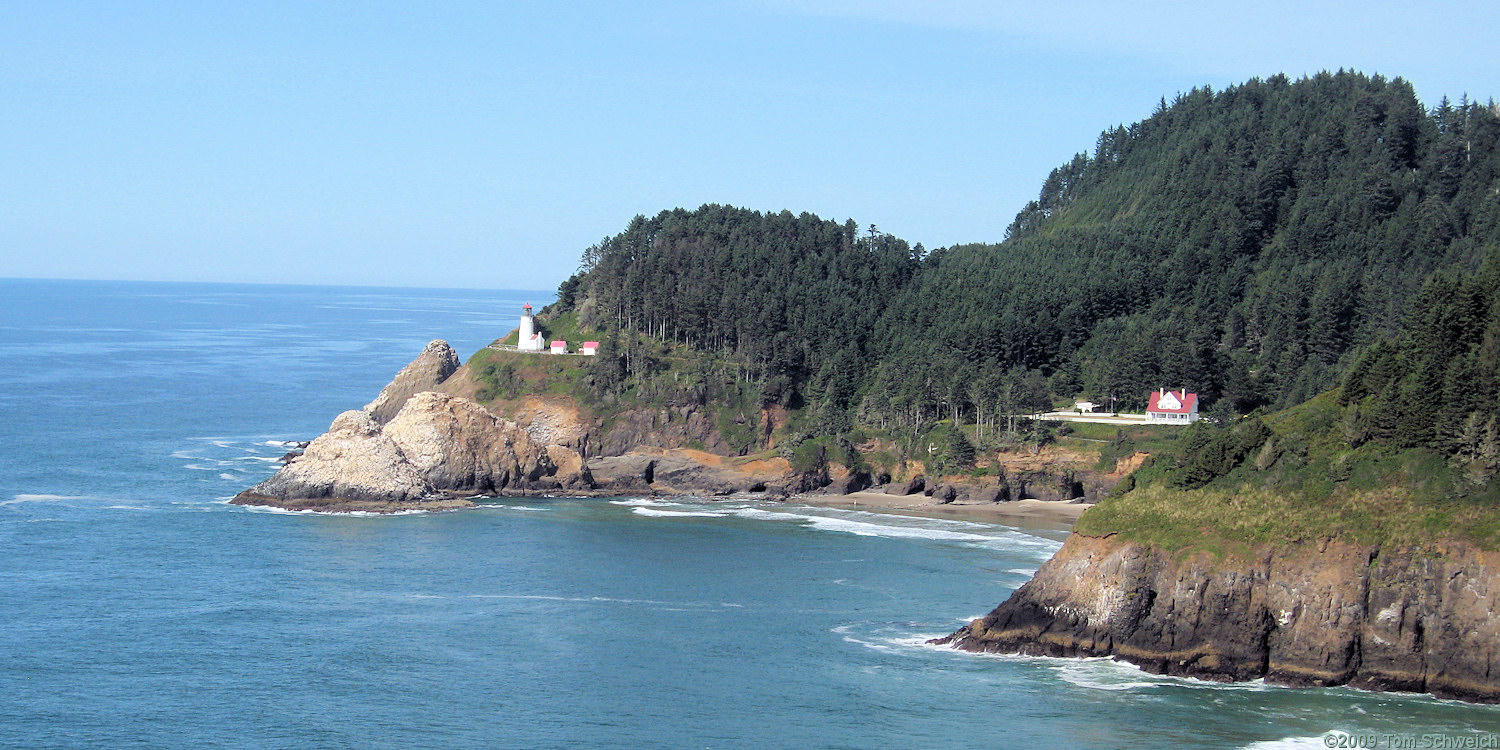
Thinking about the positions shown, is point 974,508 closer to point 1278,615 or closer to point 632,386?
point 632,386

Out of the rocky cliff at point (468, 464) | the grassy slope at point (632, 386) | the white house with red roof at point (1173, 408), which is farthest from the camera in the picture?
the grassy slope at point (632, 386)

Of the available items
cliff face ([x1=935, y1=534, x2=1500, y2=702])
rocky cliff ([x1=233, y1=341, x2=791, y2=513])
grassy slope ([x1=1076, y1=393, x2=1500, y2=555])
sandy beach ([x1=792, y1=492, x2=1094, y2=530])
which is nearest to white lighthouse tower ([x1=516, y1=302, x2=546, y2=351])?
rocky cliff ([x1=233, y1=341, x2=791, y2=513])

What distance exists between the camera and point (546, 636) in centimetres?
5128

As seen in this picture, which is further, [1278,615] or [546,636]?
[546,636]

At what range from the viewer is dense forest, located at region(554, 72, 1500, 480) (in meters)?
95.2

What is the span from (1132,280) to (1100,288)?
3.71 meters

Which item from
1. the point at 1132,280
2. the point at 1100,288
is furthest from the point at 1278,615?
the point at 1132,280

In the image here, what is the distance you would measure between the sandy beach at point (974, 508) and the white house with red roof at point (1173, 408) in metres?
10.7

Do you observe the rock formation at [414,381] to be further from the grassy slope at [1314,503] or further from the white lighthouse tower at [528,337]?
the grassy slope at [1314,503]

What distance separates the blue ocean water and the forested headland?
61.6ft

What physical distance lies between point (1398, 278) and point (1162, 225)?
26734 millimetres

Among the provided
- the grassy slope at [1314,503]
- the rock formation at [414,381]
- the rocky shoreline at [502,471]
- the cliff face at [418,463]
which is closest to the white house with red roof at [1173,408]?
the rocky shoreline at [502,471]

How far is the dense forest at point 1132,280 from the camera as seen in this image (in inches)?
3748

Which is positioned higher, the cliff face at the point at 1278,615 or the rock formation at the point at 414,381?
the rock formation at the point at 414,381
